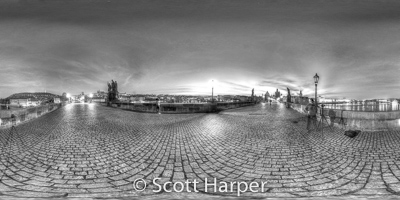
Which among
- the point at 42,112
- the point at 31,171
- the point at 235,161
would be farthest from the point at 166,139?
the point at 42,112

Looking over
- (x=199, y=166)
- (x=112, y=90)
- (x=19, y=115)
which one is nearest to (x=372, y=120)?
(x=199, y=166)

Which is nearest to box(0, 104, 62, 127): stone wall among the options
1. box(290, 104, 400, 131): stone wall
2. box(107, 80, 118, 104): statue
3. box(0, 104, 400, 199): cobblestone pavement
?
box(0, 104, 400, 199): cobblestone pavement

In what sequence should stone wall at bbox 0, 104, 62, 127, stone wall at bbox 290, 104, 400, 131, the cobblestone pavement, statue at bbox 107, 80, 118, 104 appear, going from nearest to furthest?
the cobblestone pavement → stone wall at bbox 290, 104, 400, 131 → stone wall at bbox 0, 104, 62, 127 → statue at bbox 107, 80, 118, 104

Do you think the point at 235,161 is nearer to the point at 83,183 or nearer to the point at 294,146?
the point at 294,146

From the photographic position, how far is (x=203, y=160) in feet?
15.3

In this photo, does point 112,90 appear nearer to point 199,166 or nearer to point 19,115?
point 19,115

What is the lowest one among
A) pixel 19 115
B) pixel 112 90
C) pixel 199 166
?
pixel 199 166

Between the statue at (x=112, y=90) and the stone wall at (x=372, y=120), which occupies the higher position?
the statue at (x=112, y=90)

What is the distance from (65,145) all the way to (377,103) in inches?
598

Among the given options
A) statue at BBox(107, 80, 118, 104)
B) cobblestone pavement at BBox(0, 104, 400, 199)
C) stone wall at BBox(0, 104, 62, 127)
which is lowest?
cobblestone pavement at BBox(0, 104, 400, 199)

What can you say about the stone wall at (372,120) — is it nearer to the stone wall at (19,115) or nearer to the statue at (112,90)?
the stone wall at (19,115)

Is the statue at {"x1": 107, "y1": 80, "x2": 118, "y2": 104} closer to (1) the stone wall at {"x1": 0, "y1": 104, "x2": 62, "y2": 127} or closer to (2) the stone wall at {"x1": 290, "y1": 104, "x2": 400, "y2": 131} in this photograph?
(1) the stone wall at {"x1": 0, "y1": 104, "x2": 62, "y2": 127}

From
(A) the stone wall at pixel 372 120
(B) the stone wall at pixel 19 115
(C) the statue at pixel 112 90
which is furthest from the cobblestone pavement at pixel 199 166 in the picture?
(C) the statue at pixel 112 90

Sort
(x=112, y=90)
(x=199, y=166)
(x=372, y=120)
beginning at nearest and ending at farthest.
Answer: (x=199, y=166), (x=372, y=120), (x=112, y=90)
